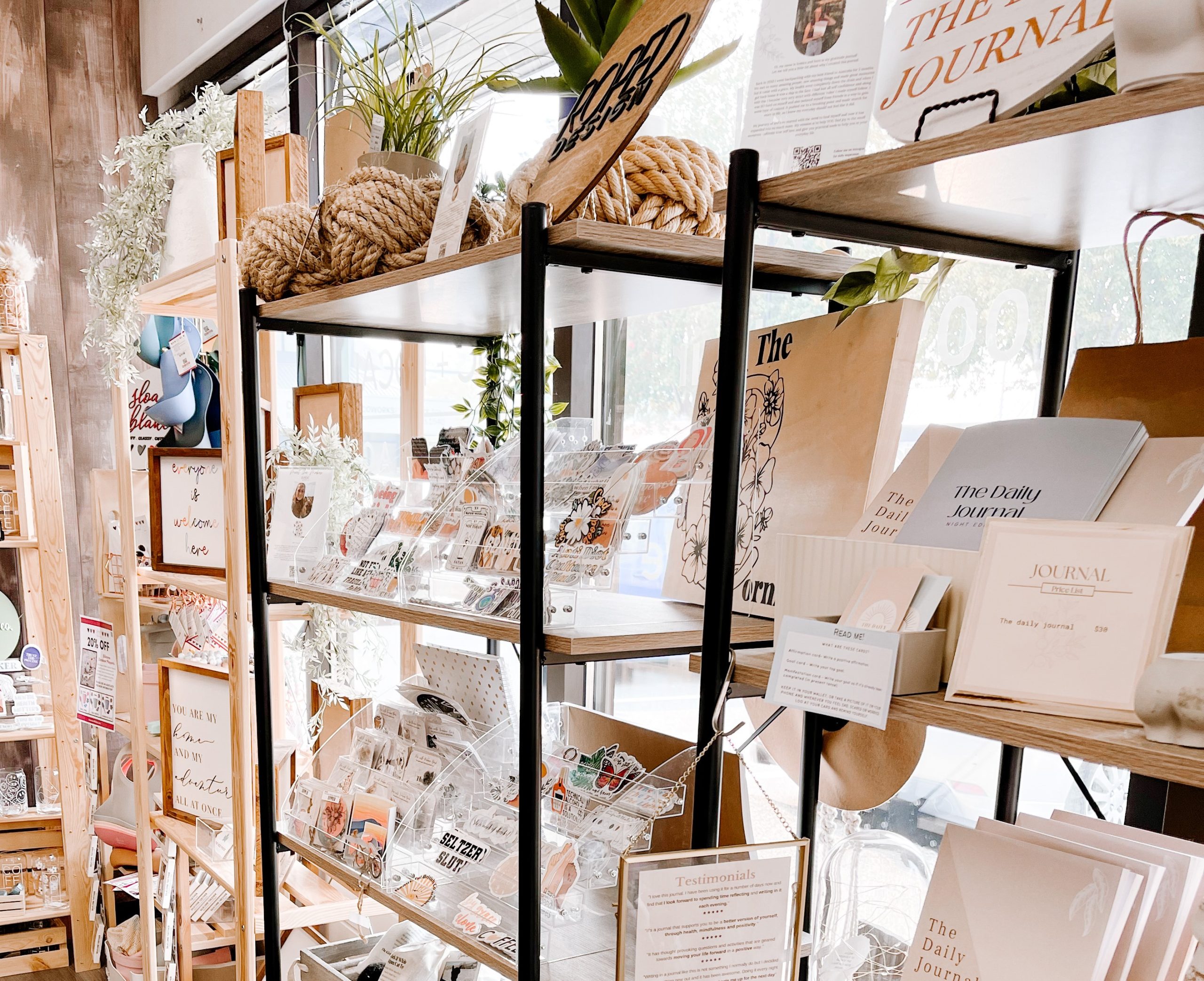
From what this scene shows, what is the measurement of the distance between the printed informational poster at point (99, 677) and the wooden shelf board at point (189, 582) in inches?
14.6

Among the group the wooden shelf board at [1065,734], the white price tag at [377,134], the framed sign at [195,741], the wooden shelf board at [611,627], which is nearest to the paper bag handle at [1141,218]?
the wooden shelf board at [1065,734]

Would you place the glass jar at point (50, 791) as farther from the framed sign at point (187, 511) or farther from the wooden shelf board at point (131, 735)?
the framed sign at point (187, 511)

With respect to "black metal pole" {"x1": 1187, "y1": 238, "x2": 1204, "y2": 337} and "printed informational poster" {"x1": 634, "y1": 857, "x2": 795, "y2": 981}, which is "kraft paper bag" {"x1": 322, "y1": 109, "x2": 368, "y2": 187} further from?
"printed informational poster" {"x1": 634, "y1": 857, "x2": 795, "y2": 981}

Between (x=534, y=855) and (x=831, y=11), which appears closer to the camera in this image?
(x=831, y=11)

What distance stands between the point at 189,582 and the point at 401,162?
118cm

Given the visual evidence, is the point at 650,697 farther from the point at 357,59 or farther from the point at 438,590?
the point at 357,59

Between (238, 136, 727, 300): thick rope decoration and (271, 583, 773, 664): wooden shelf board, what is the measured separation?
495mm

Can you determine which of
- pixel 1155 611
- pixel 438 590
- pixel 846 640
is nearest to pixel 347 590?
pixel 438 590

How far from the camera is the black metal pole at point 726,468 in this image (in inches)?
37.3

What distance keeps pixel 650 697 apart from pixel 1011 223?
1255mm

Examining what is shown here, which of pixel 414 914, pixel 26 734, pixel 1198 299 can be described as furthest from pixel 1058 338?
pixel 26 734

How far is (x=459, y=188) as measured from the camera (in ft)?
4.60

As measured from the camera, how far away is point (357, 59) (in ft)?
5.60

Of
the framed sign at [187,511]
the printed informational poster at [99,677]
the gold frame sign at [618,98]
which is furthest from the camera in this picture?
the printed informational poster at [99,677]
